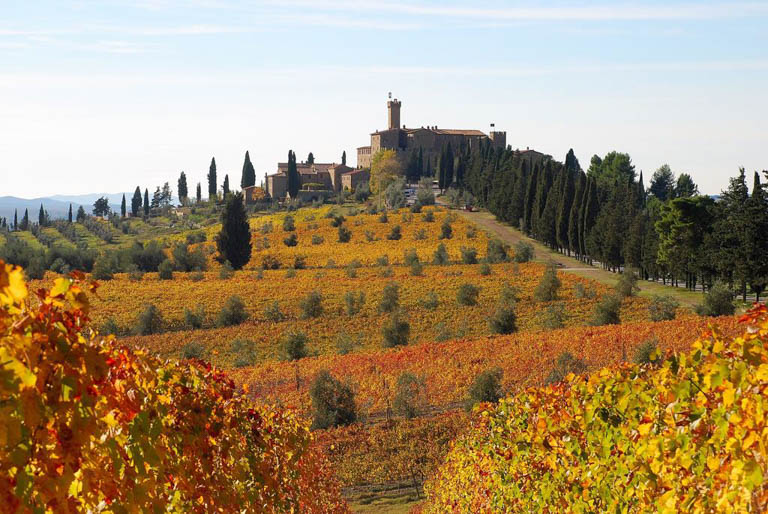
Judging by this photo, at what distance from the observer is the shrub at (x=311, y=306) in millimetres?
47281

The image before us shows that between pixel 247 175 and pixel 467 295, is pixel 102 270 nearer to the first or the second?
pixel 467 295

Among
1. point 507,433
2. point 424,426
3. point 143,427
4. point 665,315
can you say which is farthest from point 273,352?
point 143,427

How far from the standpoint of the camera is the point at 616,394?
28.2ft

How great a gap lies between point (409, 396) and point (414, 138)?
127 m

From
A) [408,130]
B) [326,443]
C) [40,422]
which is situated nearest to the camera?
[40,422]

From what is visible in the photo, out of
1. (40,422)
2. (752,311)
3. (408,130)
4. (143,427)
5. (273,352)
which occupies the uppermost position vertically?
(408,130)

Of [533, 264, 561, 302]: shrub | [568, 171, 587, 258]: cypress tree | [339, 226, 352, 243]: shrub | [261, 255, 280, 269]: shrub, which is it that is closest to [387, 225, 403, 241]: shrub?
[339, 226, 352, 243]: shrub

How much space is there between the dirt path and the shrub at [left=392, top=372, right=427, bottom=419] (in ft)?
71.0

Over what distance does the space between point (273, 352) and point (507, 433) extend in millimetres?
28671

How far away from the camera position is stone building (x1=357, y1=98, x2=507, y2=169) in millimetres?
148250

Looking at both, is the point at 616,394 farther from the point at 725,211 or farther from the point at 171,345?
the point at 725,211

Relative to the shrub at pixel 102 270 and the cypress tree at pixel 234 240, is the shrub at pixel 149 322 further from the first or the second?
the cypress tree at pixel 234 240

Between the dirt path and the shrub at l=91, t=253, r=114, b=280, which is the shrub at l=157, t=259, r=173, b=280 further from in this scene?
the dirt path

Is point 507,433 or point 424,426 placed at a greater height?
point 507,433
